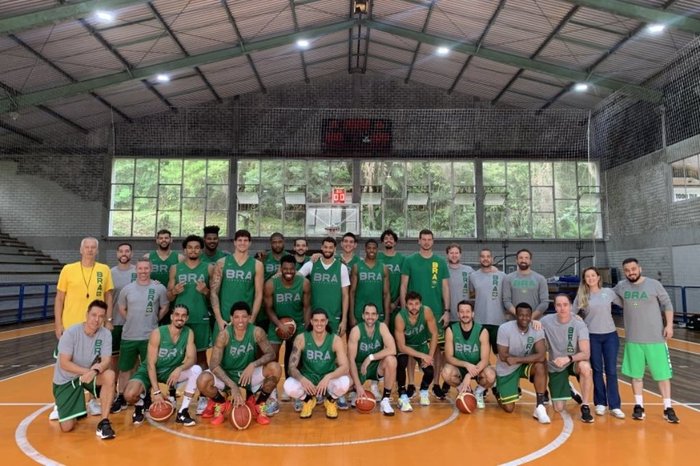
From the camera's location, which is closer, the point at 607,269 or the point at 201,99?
the point at 607,269

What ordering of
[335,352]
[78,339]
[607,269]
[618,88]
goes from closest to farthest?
1. [78,339]
2. [335,352]
3. [618,88]
4. [607,269]

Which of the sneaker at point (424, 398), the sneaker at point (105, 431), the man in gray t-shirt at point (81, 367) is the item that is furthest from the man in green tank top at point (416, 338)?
the man in gray t-shirt at point (81, 367)

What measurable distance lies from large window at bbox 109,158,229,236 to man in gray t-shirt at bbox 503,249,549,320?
15557 millimetres

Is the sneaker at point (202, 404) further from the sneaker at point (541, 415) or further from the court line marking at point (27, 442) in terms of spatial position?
the sneaker at point (541, 415)

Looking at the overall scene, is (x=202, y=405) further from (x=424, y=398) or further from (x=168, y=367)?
(x=424, y=398)

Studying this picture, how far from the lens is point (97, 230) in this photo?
62.9 ft

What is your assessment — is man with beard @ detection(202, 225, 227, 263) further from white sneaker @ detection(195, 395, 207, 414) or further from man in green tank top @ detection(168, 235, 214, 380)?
white sneaker @ detection(195, 395, 207, 414)

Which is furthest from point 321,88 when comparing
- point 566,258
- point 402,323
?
point 402,323

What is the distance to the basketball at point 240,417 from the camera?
4.36 meters

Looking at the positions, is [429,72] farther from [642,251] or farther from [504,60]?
[642,251]

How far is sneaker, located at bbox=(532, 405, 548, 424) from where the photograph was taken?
4.63 meters

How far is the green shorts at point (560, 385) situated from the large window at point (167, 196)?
16360 millimetres

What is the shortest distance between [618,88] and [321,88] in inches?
450

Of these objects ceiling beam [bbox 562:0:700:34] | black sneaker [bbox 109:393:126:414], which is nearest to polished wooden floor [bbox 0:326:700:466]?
black sneaker [bbox 109:393:126:414]
